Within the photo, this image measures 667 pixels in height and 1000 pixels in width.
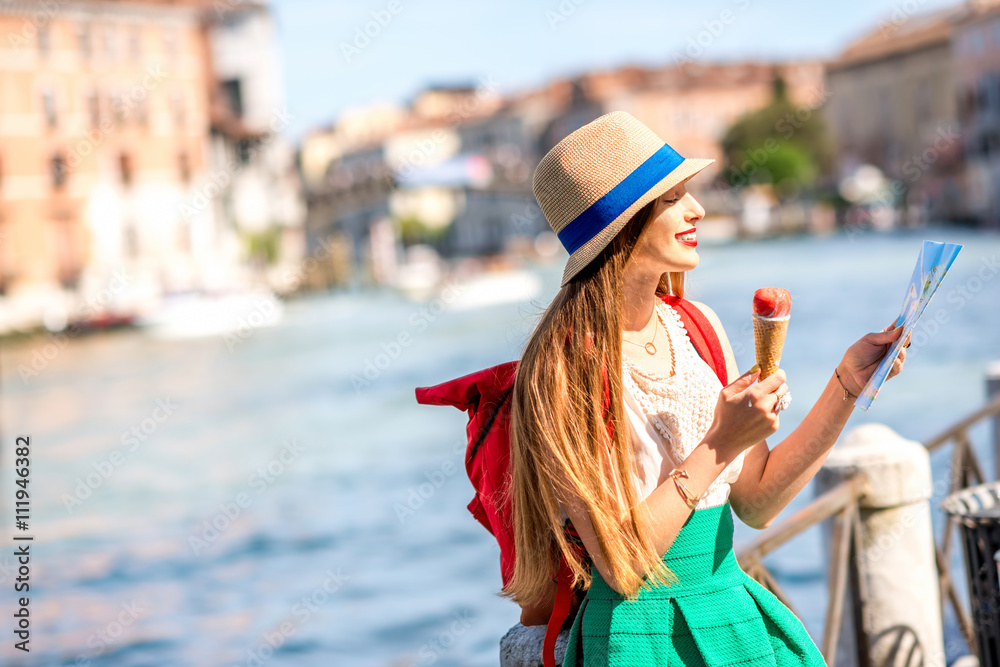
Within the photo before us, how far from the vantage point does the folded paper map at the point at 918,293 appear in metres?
1.38

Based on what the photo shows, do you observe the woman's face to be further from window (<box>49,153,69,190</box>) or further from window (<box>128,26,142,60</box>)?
window (<box>128,26,142,60</box>)

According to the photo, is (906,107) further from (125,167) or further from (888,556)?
(888,556)

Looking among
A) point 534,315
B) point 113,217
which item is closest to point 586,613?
point 534,315

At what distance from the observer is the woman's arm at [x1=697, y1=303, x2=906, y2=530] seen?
57.7 inches

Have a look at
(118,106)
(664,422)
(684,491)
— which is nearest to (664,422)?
(664,422)

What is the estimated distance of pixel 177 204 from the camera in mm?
40594

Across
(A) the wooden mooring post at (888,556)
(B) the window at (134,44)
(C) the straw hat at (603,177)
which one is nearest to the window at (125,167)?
(B) the window at (134,44)

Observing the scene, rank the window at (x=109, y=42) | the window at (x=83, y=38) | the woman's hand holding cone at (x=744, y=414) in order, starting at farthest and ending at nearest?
the window at (x=109, y=42)
the window at (x=83, y=38)
the woman's hand holding cone at (x=744, y=414)

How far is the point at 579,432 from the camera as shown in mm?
1379

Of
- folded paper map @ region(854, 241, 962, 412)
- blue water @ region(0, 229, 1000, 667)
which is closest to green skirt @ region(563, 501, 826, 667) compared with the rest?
folded paper map @ region(854, 241, 962, 412)

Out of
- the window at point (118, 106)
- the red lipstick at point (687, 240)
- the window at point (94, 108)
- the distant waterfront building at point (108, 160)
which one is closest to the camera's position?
the red lipstick at point (687, 240)

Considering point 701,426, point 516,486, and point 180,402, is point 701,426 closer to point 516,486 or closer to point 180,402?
point 516,486

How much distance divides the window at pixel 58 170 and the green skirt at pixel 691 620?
1566 inches

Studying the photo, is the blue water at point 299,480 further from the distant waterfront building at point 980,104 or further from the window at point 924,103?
the window at point 924,103
